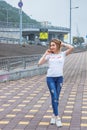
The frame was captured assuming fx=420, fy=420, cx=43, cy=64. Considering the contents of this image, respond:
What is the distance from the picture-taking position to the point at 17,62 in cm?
1930

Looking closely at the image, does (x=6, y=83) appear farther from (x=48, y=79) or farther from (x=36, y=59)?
(x=48, y=79)

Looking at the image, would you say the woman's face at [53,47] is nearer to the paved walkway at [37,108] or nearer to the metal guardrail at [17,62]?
the paved walkway at [37,108]

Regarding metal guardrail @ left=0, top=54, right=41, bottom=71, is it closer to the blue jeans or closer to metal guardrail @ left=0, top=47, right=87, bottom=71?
metal guardrail @ left=0, top=47, right=87, bottom=71

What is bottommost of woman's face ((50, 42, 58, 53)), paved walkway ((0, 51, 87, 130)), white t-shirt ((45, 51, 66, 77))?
paved walkway ((0, 51, 87, 130))

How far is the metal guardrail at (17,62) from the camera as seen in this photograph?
693 inches

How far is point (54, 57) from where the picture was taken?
27.1 ft

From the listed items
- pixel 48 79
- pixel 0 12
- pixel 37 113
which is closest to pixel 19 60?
pixel 37 113

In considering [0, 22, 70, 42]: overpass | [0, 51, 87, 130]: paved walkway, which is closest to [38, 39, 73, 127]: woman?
[0, 51, 87, 130]: paved walkway

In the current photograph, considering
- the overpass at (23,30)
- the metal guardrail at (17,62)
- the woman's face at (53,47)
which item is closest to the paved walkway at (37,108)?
the woman's face at (53,47)

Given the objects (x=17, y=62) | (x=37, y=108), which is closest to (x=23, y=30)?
(x=17, y=62)

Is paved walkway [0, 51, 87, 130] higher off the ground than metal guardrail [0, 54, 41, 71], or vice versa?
metal guardrail [0, 54, 41, 71]

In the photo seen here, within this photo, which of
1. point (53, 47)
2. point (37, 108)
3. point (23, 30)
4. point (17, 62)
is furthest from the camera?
point (23, 30)

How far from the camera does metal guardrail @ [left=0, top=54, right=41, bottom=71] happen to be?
57.8ft

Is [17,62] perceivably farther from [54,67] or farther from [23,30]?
[23,30]
